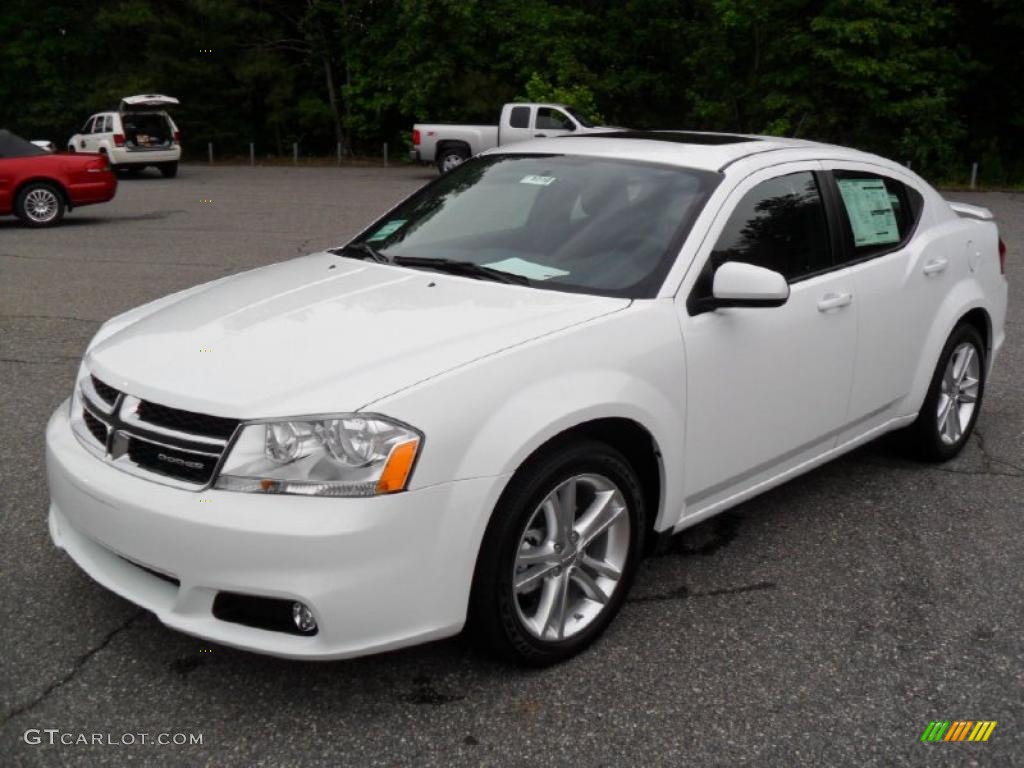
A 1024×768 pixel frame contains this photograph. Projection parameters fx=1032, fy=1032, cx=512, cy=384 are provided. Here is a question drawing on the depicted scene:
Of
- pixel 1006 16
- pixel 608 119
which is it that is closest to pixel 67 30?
pixel 608 119

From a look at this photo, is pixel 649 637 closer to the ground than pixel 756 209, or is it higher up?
closer to the ground

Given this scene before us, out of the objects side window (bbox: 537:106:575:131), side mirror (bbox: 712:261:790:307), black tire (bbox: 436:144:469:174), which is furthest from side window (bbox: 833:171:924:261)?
black tire (bbox: 436:144:469:174)

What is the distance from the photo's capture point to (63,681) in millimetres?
3127

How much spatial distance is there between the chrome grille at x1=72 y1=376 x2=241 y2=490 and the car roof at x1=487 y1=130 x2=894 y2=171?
2.14 metres

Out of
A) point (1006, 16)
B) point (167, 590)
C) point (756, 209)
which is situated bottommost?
point (167, 590)

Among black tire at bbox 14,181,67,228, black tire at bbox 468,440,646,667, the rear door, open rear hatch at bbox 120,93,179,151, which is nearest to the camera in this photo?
black tire at bbox 468,440,646,667

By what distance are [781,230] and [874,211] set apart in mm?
804

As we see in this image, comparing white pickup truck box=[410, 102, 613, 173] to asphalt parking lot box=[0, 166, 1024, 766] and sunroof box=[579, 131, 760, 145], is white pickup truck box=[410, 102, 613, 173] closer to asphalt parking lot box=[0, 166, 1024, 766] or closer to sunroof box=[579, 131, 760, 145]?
sunroof box=[579, 131, 760, 145]

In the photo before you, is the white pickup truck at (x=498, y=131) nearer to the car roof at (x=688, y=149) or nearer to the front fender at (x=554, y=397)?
the car roof at (x=688, y=149)

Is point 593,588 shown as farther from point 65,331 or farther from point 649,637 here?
point 65,331

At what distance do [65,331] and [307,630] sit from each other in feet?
20.0

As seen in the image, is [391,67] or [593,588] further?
[391,67]

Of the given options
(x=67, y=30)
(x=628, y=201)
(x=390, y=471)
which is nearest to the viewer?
(x=390, y=471)

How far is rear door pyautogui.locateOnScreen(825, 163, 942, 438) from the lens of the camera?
14.3ft
